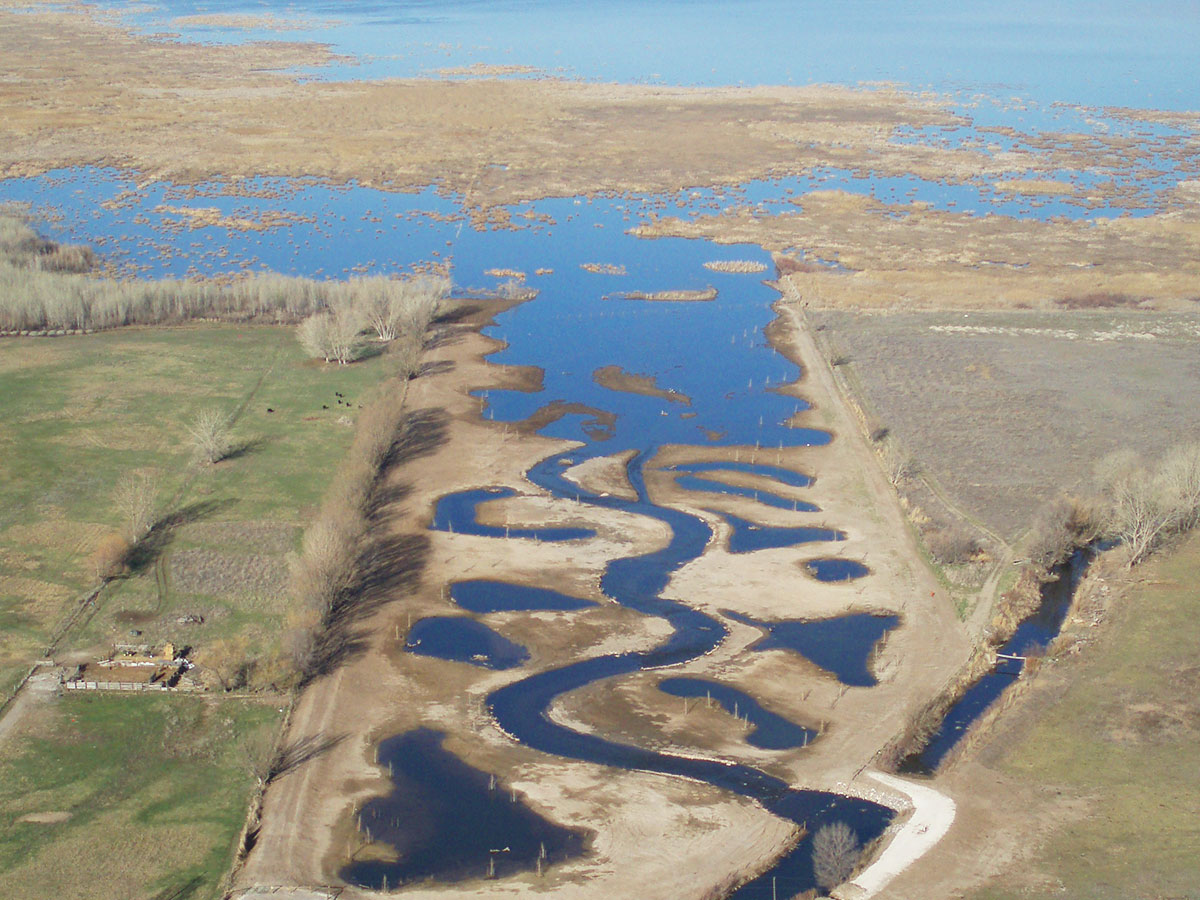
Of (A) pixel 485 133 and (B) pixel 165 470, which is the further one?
(A) pixel 485 133

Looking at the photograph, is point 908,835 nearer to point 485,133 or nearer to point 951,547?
point 951,547

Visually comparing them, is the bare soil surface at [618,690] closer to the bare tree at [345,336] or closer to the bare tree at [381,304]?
the bare tree at [345,336]

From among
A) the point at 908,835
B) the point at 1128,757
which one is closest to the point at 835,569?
the point at 1128,757

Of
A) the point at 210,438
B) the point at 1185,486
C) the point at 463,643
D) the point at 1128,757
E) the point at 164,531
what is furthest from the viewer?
the point at 210,438

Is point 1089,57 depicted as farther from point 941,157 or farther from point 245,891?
point 245,891

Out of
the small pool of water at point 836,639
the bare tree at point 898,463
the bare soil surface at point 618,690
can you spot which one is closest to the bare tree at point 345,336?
the bare soil surface at point 618,690

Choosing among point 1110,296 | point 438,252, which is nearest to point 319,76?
point 438,252

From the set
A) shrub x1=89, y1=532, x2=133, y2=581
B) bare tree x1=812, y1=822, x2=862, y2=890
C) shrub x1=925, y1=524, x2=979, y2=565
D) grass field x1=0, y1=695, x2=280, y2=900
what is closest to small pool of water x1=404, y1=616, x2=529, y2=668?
grass field x1=0, y1=695, x2=280, y2=900
